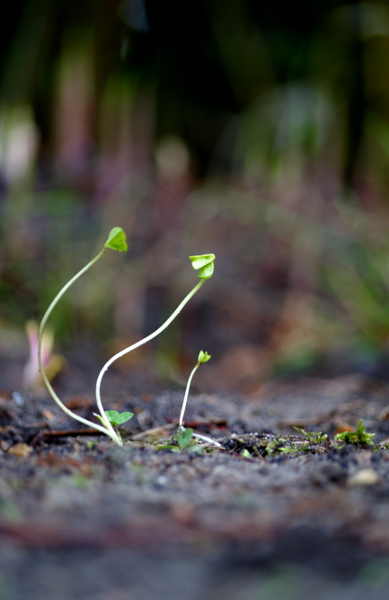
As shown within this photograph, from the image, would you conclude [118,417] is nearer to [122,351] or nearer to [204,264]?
[122,351]

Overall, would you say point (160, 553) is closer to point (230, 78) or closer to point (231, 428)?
point (231, 428)

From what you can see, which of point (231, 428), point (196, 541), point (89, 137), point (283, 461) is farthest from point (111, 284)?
point (196, 541)

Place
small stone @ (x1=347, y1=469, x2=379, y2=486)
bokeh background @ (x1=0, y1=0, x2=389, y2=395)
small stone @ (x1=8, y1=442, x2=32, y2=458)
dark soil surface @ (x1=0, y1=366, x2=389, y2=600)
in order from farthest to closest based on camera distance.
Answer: bokeh background @ (x1=0, y1=0, x2=389, y2=395) < small stone @ (x1=8, y1=442, x2=32, y2=458) < small stone @ (x1=347, y1=469, x2=379, y2=486) < dark soil surface @ (x1=0, y1=366, x2=389, y2=600)

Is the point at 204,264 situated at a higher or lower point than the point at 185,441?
higher

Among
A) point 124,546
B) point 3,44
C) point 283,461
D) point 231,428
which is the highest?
point 3,44

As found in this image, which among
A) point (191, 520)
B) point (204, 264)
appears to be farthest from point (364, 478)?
point (204, 264)

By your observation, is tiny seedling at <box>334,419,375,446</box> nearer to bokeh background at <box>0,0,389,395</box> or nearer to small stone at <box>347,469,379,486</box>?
small stone at <box>347,469,379,486</box>

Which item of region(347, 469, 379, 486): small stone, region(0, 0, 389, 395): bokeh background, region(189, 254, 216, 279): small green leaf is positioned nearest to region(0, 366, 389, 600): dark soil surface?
region(347, 469, 379, 486): small stone
